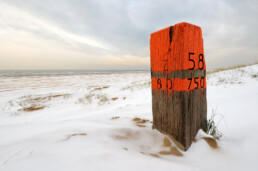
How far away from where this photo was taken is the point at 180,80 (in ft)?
3.71

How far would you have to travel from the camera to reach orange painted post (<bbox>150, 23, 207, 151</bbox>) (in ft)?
3.68

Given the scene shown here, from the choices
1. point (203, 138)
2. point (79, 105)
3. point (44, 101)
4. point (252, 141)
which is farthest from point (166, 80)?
point (44, 101)

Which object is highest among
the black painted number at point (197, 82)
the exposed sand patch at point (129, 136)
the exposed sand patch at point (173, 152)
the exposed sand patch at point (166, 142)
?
the black painted number at point (197, 82)

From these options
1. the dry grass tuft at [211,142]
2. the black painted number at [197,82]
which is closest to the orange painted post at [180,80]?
the black painted number at [197,82]

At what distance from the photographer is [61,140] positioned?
1117 millimetres

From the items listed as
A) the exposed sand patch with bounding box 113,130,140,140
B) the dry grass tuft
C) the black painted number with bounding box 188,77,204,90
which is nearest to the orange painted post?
the black painted number with bounding box 188,77,204,90

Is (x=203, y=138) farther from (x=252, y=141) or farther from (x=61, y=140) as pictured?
(x=61, y=140)

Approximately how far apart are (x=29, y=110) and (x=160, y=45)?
5153 millimetres

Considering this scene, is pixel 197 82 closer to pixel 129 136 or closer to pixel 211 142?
pixel 211 142

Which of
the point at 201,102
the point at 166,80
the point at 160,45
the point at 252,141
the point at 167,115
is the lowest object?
the point at 252,141

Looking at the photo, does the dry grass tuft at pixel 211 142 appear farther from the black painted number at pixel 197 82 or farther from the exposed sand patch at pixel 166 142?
the black painted number at pixel 197 82

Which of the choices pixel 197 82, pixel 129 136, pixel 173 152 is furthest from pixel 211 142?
pixel 129 136

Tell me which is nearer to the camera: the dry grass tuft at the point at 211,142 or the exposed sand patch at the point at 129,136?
the dry grass tuft at the point at 211,142

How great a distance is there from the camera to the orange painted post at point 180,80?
112cm
